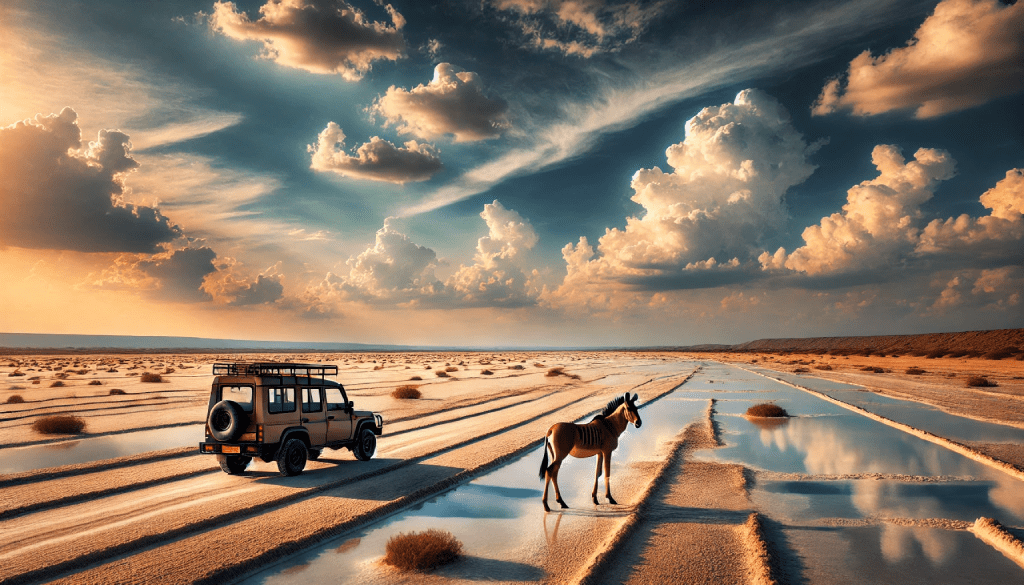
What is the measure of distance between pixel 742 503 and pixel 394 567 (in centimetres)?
788

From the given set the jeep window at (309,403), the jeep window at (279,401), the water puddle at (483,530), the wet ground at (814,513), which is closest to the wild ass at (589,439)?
the water puddle at (483,530)

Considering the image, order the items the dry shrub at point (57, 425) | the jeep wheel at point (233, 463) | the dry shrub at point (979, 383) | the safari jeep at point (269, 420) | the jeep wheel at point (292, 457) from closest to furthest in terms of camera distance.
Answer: the safari jeep at point (269, 420)
the jeep wheel at point (292, 457)
the jeep wheel at point (233, 463)
the dry shrub at point (57, 425)
the dry shrub at point (979, 383)

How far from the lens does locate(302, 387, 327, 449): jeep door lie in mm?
15023

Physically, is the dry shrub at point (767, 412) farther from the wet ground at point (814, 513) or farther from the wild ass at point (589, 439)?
the wild ass at point (589, 439)

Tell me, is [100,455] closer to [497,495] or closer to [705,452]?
[497,495]

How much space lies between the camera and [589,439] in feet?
37.6

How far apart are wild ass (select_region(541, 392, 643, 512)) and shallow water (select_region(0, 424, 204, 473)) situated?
14.5m

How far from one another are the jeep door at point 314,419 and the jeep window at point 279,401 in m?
0.41

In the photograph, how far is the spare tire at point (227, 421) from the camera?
13.7 m

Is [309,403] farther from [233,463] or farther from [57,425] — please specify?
[57,425]

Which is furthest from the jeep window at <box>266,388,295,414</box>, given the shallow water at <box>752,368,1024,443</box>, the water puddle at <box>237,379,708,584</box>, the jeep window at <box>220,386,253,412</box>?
the shallow water at <box>752,368,1024,443</box>

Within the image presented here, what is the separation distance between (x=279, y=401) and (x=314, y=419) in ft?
4.00

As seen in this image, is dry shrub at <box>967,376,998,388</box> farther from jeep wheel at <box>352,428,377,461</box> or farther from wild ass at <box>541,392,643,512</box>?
jeep wheel at <box>352,428,377,461</box>

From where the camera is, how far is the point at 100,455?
17.4 meters
